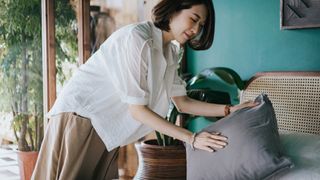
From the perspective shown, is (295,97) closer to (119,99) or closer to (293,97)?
(293,97)

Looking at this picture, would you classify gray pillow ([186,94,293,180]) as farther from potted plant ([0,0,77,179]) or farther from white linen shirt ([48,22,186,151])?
potted plant ([0,0,77,179])

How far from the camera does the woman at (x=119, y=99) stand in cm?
134

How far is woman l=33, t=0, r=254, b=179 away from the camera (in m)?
1.34

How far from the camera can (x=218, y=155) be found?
4.37 ft

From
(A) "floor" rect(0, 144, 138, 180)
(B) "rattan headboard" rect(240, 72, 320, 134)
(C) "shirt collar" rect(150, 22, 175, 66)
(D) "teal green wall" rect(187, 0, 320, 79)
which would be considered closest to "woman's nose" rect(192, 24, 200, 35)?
(C) "shirt collar" rect(150, 22, 175, 66)

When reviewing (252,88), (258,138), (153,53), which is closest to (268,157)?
(258,138)

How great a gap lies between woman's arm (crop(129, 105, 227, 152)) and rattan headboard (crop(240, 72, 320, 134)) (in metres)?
0.79

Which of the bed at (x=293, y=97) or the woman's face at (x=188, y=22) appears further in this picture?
the bed at (x=293, y=97)

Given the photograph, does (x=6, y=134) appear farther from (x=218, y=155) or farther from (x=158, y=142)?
(x=218, y=155)

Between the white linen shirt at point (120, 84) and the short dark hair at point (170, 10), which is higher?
the short dark hair at point (170, 10)

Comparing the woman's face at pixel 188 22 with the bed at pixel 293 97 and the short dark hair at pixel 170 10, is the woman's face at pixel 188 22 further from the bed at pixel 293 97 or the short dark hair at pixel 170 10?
the bed at pixel 293 97

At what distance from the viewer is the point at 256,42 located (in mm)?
2336

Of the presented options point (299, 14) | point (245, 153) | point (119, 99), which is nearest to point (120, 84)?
point (119, 99)

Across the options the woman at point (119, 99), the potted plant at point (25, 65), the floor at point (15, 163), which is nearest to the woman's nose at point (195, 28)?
the woman at point (119, 99)
